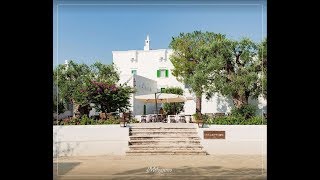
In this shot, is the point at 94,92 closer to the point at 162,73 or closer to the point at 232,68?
the point at 232,68

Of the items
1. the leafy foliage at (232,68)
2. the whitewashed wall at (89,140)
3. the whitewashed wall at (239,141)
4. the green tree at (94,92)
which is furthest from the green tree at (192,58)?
the whitewashed wall at (89,140)

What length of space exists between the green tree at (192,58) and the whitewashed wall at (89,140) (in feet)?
17.7

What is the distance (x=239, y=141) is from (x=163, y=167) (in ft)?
12.2

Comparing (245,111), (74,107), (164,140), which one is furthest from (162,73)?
(164,140)

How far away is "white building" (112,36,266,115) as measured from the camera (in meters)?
18.3

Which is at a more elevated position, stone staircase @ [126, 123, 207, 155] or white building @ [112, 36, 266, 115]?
white building @ [112, 36, 266, 115]

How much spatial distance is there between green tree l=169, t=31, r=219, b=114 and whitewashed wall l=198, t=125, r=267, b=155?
4.36m

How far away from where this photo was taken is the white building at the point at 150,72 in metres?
18.3

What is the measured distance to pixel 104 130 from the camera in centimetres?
1141

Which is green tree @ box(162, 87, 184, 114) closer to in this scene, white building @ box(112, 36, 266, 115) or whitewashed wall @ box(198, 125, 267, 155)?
white building @ box(112, 36, 266, 115)

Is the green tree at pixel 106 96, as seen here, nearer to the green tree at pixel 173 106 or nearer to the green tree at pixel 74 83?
the green tree at pixel 74 83

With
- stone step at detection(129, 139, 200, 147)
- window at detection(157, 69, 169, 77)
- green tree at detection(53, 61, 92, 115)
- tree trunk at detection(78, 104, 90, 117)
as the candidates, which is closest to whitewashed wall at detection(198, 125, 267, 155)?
stone step at detection(129, 139, 200, 147)
